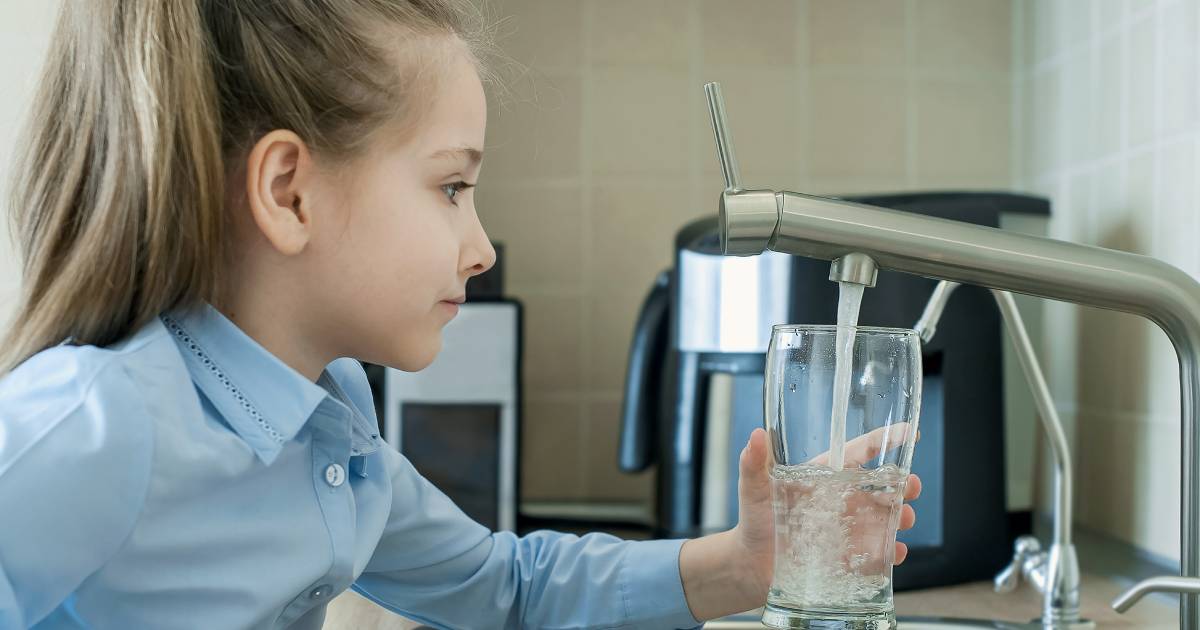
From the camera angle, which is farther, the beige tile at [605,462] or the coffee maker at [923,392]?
the beige tile at [605,462]

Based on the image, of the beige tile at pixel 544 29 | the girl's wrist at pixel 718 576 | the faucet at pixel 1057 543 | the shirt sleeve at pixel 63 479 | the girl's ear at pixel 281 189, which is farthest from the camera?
the beige tile at pixel 544 29

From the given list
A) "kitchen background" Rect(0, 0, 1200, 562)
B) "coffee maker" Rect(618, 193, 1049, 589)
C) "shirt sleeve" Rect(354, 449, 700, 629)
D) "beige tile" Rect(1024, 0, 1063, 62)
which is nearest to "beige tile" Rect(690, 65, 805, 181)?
"kitchen background" Rect(0, 0, 1200, 562)

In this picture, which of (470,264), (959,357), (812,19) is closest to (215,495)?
(470,264)

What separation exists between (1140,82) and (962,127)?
0.37 metres

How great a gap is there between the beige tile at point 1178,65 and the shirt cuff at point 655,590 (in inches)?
22.0

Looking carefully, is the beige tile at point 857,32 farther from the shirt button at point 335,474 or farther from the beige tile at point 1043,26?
the shirt button at point 335,474

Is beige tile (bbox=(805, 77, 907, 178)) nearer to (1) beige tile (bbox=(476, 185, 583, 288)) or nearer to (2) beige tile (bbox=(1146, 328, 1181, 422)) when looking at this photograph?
(1) beige tile (bbox=(476, 185, 583, 288))

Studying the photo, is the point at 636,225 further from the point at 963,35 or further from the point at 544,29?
the point at 963,35

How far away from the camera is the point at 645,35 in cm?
138

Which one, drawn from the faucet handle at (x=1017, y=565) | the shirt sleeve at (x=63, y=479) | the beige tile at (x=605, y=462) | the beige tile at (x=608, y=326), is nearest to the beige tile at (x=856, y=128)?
the beige tile at (x=608, y=326)

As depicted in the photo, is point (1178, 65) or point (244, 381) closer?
point (244, 381)

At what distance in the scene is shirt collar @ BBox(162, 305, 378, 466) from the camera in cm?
55

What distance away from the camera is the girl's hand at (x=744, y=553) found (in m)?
0.62

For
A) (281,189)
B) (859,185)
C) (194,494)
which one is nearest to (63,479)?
(194,494)
